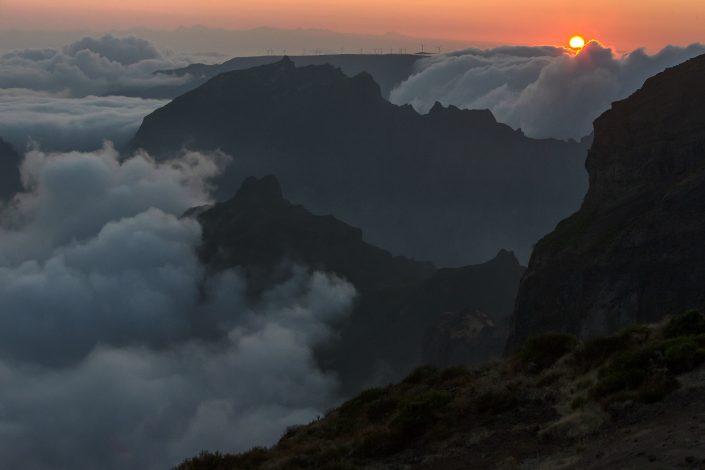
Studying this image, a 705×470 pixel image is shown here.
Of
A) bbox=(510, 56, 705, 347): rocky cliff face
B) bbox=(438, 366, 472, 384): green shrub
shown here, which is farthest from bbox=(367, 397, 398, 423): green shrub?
bbox=(510, 56, 705, 347): rocky cliff face

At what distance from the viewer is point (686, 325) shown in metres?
28.1

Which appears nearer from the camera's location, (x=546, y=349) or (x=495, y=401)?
(x=495, y=401)

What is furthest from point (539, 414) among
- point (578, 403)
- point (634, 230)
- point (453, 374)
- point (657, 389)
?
point (634, 230)

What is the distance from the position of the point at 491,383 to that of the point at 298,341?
16686 cm

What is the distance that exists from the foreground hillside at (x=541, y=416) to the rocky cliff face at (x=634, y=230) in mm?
37945

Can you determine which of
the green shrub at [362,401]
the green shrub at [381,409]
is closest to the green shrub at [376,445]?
the green shrub at [381,409]

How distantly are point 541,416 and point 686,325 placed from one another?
668 cm

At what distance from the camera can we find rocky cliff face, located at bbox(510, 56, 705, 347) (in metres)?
70.0

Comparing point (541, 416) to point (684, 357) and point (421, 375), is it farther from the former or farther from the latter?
point (421, 375)

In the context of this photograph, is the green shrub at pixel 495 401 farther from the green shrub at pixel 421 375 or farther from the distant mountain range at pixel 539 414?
the green shrub at pixel 421 375

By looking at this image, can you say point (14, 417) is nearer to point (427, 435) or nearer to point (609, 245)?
point (609, 245)

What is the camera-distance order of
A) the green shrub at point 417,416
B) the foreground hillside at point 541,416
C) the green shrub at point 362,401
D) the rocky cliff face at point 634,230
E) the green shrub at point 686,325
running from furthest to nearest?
the rocky cliff face at point 634,230 < the green shrub at point 362,401 < the green shrub at point 686,325 < the green shrub at point 417,416 < the foreground hillside at point 541,416

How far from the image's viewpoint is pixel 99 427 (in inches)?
7249

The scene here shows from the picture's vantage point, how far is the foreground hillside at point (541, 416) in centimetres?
2084
